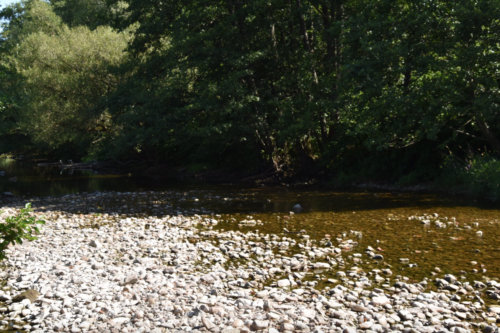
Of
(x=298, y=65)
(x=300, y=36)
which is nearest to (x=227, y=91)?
(x=298, y=65)

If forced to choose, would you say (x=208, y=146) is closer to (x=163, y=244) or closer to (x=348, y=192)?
(x=348, y=192)

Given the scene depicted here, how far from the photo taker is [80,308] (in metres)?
6.09

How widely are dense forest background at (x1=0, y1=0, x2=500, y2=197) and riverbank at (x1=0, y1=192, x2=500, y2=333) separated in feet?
26.6

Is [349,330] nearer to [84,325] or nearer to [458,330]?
[458,330]

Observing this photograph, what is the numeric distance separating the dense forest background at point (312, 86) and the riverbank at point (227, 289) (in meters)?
8.12

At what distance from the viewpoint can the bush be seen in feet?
46.3

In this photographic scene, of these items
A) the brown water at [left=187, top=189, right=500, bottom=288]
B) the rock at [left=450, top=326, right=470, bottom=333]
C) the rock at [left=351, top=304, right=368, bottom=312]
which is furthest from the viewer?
the brown water at [left=187, top=189, right=500, bottom=288]

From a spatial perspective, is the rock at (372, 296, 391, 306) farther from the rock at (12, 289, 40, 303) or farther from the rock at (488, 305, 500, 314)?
the rock at (12, 289, 40, 303)

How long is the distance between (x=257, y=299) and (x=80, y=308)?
2629 mm

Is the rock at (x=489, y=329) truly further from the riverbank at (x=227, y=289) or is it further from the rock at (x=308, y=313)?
the rock at (x=308, y=313)

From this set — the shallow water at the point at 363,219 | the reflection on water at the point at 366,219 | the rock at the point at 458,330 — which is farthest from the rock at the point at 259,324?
the rock at the point at 458,330

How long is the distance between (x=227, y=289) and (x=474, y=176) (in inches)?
471

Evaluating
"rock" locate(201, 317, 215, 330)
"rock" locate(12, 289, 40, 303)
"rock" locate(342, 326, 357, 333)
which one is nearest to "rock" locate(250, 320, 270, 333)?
"rock" locate(201, 317, 215, 330)

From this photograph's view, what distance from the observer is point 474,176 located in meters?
15.0
